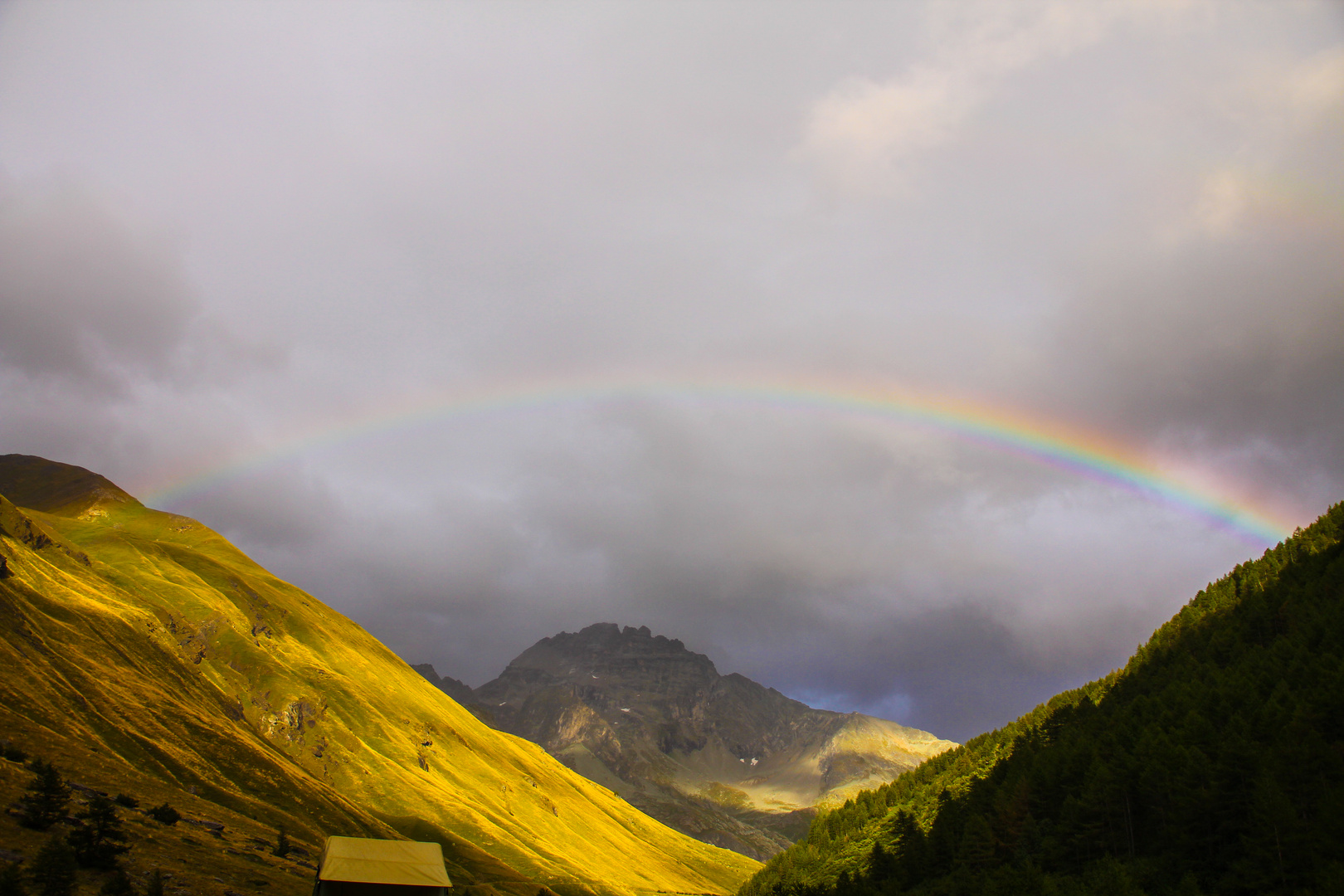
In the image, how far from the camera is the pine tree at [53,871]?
44.1 m

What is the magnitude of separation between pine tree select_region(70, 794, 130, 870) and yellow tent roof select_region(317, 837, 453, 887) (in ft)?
48.8

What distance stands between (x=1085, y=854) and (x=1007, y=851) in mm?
15955

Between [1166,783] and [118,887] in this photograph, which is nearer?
[118,887]

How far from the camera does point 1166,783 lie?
294 feet

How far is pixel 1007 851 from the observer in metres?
112

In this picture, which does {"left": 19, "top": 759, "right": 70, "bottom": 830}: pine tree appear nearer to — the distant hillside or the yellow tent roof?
the yellow tent roof

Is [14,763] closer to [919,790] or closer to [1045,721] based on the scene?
[919,790]

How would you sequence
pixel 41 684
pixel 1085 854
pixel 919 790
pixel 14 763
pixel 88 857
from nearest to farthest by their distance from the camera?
pixel 88 857 < pixel 14 763 < pixel 1085 854 < pixel 41 684 < pixel 919 790

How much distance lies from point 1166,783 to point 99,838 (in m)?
108

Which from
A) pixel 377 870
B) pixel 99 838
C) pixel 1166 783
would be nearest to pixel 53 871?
pixel 99 838

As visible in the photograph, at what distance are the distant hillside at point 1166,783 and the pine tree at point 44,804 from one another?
89.7 m

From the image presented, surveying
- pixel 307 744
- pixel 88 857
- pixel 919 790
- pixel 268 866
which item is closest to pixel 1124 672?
pixel 919 790

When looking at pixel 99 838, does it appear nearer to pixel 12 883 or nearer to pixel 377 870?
pixel 12 883

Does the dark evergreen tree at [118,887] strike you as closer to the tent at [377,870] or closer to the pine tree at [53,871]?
the pine tree at [53,871]
